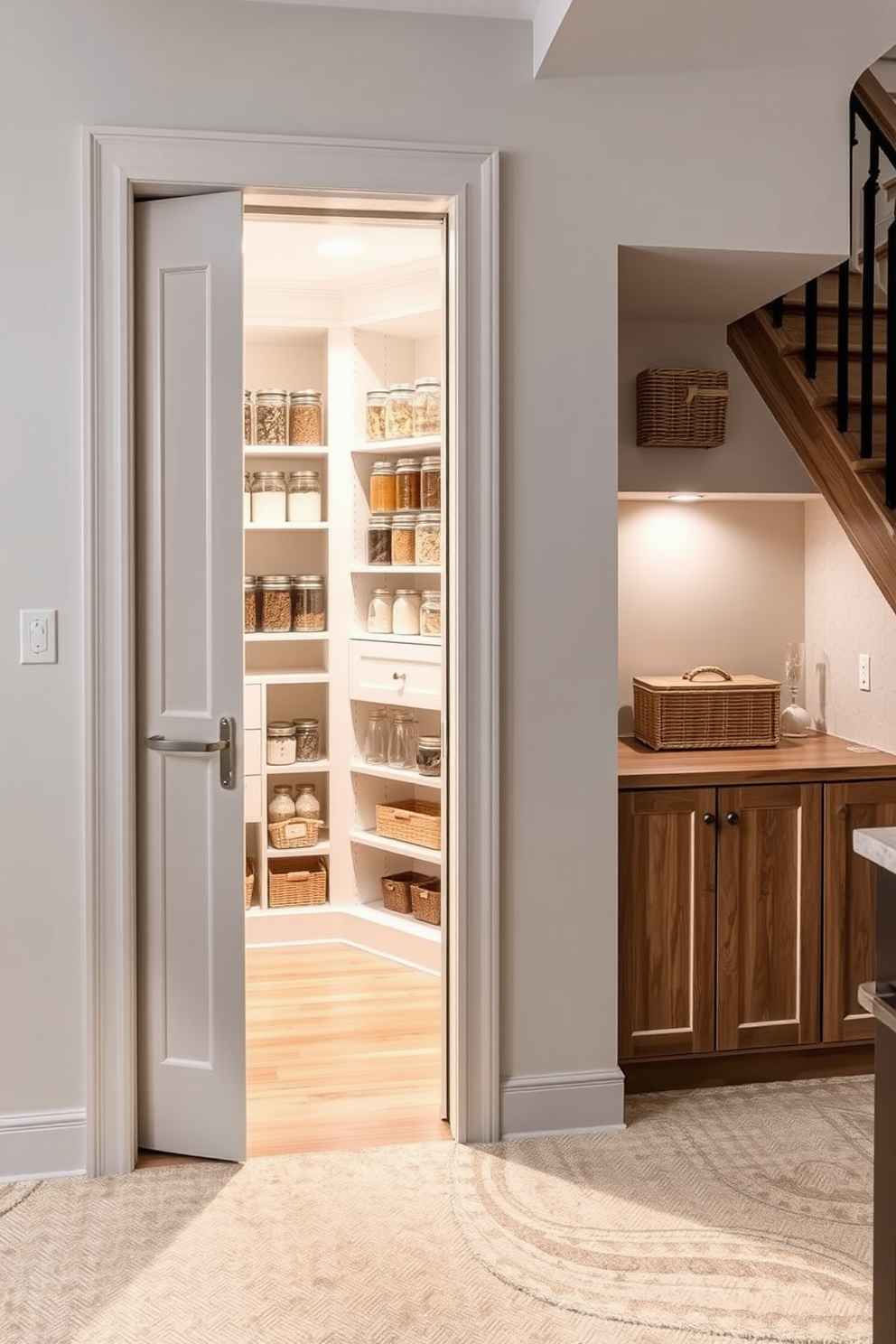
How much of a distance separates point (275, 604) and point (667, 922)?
2.07 meters

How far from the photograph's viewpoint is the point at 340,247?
3.94 meters

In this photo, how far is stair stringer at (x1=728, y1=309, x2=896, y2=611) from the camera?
3.16 m

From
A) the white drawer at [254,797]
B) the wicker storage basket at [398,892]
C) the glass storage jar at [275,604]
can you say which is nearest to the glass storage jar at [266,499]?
the glass storage jar at [275,604]

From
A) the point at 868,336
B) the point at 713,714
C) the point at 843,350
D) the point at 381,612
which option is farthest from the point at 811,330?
the point at 381,612

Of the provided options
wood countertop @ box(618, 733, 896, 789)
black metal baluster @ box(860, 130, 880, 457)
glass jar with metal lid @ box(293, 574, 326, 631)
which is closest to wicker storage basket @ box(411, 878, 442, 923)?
glass jar with metal lid @ box(293, 574, 326, 631)

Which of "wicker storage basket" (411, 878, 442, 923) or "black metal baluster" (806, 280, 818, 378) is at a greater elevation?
"black metal baluster" (806, 280, 818, 378)

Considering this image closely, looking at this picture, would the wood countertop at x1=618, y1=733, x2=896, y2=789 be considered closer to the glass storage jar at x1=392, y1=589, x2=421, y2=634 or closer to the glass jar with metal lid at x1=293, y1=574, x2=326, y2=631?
the glass storage jar at x1=392, y1=589, x2=421, y2=634

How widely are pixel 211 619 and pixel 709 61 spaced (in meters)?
1.79

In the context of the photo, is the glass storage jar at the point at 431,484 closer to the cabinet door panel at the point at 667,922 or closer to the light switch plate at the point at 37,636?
the cabinet door panel at the point at 667,922

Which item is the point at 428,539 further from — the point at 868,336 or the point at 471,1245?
the point at 471,1245

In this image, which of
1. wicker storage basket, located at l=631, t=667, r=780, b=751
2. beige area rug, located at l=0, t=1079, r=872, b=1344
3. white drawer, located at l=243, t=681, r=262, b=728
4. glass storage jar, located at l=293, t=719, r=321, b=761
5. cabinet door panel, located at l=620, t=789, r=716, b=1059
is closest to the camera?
beige area rug, located at l=0, t=1079, r=872, b=1344

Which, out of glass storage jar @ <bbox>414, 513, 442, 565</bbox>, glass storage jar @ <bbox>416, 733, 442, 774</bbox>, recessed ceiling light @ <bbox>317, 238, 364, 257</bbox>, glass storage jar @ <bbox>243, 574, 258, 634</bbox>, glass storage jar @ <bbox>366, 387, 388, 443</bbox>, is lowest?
glass storage jar @ <bbox>416, 733, 442, 774</bbox>

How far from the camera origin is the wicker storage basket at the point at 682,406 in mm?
3471

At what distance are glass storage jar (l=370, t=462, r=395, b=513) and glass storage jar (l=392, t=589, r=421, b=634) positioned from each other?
1.06ft
